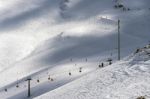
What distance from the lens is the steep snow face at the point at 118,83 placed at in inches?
976

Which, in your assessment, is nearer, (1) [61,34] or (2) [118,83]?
(2) [118,83]

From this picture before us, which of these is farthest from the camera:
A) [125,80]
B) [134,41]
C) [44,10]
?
[44,10]

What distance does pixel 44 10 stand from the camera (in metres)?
137

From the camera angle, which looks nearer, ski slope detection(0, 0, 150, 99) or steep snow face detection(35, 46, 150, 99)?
steep snow face detection(35, 46, 150, 99)

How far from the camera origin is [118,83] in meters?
26.7

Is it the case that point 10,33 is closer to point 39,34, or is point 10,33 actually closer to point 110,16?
point 39,34

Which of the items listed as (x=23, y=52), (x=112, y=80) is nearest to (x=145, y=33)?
(x=23, y=52)

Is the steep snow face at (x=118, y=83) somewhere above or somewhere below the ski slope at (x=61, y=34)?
below

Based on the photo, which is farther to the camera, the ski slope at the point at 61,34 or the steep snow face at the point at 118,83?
the ski slope at the point at 61,34

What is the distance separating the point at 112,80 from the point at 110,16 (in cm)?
9493

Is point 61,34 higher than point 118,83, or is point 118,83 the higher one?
point 61,34

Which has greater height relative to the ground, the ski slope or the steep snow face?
the ski slope

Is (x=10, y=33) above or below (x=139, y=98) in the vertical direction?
above

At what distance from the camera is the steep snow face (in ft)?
81.3
